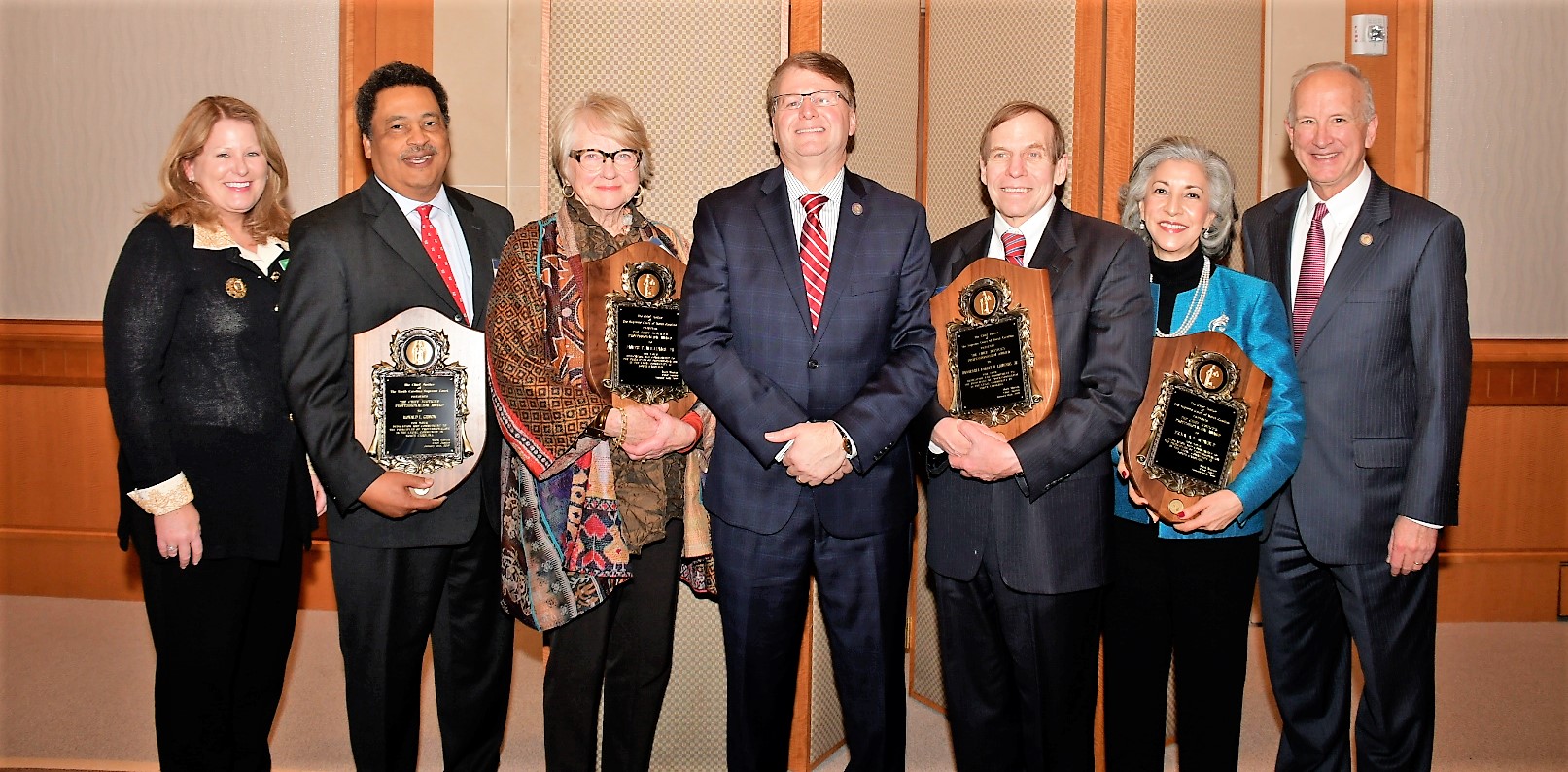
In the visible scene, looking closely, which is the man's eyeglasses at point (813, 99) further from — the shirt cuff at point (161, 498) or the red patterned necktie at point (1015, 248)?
the shirt cuff at point (161, 498)

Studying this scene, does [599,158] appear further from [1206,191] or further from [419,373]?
[1206,191]

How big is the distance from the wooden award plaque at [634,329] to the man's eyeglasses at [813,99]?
481 millimetres

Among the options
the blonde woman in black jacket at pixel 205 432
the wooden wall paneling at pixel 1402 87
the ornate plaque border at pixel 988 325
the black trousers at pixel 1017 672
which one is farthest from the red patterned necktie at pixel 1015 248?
the wooden wall paneling at pixel 1402 87

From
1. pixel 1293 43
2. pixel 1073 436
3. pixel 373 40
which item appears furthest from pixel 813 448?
pixel 1293 43

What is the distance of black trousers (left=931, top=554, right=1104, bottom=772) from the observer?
7.83 ft

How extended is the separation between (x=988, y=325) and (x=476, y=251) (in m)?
1.33

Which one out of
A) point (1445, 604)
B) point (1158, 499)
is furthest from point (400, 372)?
point (1445, 604)

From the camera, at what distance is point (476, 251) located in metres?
2.65

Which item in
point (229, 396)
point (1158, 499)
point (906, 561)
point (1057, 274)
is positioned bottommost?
point (906, 561)

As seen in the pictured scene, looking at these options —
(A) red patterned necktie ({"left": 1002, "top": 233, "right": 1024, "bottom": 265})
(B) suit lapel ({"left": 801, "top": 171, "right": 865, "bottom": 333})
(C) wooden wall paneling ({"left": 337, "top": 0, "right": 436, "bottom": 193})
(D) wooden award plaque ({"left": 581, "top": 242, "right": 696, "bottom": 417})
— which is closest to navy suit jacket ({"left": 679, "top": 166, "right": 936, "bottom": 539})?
(B) suit lapel ({"left": 801, "top": 171, "right": 865, "bottom": 333})

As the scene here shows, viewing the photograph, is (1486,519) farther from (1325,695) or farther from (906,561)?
(906,561)

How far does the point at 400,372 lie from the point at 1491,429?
495 centimetres

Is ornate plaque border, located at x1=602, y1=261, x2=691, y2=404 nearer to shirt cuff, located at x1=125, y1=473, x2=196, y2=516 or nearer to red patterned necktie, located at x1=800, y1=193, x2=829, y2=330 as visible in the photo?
red patterned necktie, located at x1=800, y1=193, x2=829, y2=330

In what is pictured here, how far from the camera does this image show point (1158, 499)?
7.88 feet
